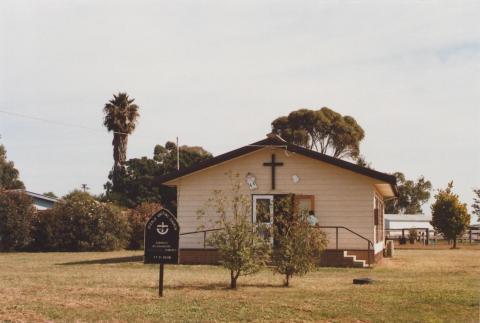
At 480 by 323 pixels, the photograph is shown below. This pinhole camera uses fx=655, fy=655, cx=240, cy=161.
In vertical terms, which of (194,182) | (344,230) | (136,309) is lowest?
(136,309)

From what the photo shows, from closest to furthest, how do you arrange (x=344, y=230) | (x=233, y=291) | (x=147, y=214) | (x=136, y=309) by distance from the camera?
(x=136, y=309)
(x=233, y=291)
(x=344, y=230)
(x=147, y=214)

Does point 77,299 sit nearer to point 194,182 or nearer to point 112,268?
point 112,268

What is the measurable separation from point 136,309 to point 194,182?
12.4m

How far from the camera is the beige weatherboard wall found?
74.8 feet

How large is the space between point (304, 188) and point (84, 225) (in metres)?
16.4

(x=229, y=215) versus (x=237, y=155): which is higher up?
(x=237, y=155)

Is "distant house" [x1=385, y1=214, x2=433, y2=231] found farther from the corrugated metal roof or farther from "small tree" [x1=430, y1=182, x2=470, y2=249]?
"small tree" [x1=430, y1=182, x2=470, y2=249]

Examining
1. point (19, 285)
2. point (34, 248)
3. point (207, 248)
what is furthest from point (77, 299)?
point (34, 248)

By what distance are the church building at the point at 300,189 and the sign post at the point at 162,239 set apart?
28.8ft

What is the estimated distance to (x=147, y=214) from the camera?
3916 centimetres

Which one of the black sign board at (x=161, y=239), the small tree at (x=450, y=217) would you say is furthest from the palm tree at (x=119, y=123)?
the black sign board at (x=161, y=239)

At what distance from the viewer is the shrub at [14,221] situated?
1336 inches

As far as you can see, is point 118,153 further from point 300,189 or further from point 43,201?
point 300,189

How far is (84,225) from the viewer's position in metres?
35.3
